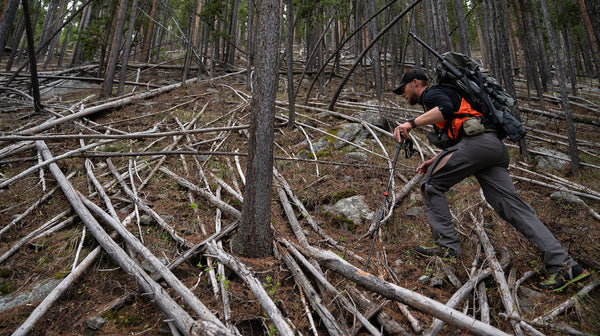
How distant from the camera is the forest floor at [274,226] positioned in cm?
219

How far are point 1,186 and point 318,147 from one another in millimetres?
4760

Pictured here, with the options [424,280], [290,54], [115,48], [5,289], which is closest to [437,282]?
[424,280]

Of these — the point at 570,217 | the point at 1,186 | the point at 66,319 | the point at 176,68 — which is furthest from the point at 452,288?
the point at 176,68

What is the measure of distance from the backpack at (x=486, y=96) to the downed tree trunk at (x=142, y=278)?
3.05 meters

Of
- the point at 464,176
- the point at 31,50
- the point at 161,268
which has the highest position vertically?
the point at 31,50

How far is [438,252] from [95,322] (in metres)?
3.12

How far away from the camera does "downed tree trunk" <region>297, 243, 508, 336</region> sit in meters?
1.61

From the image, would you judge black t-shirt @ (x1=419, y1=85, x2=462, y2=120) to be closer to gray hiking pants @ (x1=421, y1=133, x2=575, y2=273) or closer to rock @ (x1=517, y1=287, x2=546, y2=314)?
gray hiking pants @ (x1=421, y1=133, x2=575, y2=273)

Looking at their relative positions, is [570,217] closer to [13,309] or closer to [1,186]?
[13,309]

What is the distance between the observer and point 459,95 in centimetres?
294

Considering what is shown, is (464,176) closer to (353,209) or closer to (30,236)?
(353,209)

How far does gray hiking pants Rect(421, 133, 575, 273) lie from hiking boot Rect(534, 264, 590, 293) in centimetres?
5

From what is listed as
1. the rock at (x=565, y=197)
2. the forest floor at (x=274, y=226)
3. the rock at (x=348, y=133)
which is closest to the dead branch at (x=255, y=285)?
the forest floor at (x=274, y=226)

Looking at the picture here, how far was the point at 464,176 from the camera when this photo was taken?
287cm
